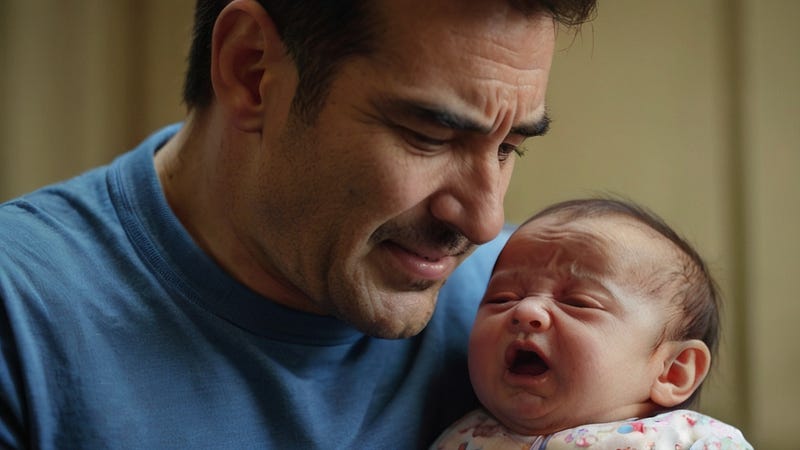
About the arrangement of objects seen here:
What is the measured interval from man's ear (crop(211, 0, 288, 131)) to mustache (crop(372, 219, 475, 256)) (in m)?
0.25

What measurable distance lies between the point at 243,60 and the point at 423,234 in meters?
0.36

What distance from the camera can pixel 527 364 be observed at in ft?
4.21

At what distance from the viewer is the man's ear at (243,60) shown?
4.04 feet

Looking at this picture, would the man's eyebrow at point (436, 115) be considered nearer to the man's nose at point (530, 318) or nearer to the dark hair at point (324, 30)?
the dark hair at point (324, 30)

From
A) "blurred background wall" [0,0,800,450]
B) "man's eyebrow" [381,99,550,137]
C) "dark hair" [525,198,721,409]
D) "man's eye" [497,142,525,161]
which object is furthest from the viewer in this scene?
"blurred background wall" [0,0,800,450]

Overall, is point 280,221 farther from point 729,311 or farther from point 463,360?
point 729,311

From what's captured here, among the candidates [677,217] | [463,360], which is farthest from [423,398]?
[677,217]

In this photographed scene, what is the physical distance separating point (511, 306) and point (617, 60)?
1217 mm

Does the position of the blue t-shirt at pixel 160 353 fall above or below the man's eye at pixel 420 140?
below

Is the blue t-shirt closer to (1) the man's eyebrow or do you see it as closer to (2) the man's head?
(2) the man's head

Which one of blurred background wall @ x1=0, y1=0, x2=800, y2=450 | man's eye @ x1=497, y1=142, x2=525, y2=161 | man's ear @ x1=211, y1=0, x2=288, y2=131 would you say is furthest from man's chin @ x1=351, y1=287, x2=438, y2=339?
blurred background wall @ x1=0, y1=0, x2=800, y2=450

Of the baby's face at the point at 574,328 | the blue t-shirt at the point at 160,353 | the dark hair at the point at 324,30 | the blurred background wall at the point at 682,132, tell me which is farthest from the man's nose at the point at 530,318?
the blurred background wall at the point at 682,132

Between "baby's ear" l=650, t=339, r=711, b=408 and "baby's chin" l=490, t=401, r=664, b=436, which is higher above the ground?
"baby's ear" l=650, t=339, r=711, b=408

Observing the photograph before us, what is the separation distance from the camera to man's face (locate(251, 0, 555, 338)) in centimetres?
111
